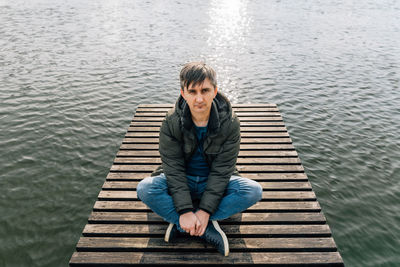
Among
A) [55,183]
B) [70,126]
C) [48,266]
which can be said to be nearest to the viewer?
[48,266]

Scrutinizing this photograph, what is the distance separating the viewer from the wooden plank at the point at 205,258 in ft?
11.1

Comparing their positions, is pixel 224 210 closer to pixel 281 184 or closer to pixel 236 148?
pixel 236 148

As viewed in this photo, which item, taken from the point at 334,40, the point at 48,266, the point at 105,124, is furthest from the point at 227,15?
the point at 48,266

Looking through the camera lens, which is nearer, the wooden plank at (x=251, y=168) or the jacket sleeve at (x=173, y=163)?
the jacket sleeve at (x=173, y=163)

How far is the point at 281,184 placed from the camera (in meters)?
4.79

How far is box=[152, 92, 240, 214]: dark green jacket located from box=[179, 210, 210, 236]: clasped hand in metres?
0.19

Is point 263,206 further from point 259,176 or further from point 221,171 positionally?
point 221,171

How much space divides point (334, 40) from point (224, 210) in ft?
66.1

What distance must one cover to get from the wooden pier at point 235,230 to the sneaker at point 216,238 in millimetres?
110

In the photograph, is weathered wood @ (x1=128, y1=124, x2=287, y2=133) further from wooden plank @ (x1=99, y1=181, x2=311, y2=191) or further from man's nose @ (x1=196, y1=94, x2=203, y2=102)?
man's nose @ (x1=196, y1=94, x2=203, y2=102)

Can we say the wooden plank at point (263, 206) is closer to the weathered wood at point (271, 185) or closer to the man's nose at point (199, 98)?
the weathered wood at point (271, 185)

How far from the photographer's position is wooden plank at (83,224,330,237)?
12.3 ft

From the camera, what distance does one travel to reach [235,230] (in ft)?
12.4

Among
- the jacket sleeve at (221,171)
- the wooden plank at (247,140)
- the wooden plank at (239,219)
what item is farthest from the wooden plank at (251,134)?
the jacket sleeve at (221,171)
